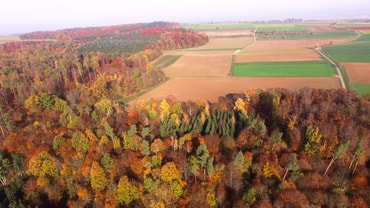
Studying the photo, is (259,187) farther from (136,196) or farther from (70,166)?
(70,166)

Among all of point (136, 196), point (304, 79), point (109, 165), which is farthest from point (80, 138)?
point (304, 79)

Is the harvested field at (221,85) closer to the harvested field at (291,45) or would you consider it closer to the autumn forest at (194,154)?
the autumn forest at (194,154)

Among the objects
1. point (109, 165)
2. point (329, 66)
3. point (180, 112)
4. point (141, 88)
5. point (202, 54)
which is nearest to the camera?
point (109, 165)

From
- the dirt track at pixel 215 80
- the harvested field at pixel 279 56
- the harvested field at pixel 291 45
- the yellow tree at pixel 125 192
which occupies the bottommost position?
the yellow tree at pixel 125 192

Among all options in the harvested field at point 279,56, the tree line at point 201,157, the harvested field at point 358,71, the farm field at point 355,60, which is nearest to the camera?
the tree line at point 201,157

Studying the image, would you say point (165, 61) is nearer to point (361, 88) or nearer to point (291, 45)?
point (291, 45)

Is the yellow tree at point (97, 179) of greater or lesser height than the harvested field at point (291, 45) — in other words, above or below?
below

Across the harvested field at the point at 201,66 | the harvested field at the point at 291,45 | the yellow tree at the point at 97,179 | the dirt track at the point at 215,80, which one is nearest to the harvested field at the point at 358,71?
the dirt track at the point at 215,80
